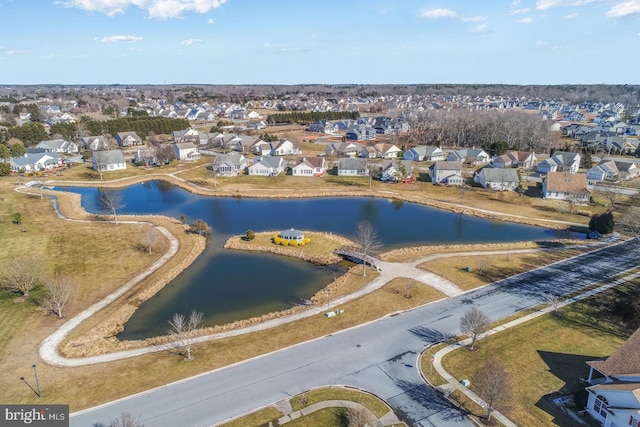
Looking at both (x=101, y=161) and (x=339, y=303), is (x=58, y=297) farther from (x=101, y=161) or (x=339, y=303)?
(x=101, y=161)

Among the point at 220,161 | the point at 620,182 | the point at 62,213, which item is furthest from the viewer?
the point at 220,161

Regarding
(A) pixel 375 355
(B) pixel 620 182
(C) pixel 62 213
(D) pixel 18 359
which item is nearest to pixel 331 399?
(A) pixel 375 355

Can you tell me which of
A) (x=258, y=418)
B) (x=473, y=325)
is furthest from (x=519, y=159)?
(x=258, y=418)

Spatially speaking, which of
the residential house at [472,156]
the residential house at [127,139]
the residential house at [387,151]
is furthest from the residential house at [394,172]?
the residential house at [127,139]

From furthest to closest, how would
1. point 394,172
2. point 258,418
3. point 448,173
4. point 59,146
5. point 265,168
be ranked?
point 59,146 → point 265,168 → point 394,172 → point 448,173 → point 258,418

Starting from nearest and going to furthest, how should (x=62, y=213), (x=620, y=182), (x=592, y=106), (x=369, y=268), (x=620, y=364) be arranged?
(x=620, y=364) < (x=369, y=268) < (x=62, y=213) < (x=620, y=182) < (x=592, y=106)

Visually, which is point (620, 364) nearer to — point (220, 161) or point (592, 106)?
point (220, 161)

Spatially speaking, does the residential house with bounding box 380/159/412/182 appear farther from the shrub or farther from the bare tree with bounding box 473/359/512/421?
the bare tree with bounding box 473/359/512/421
